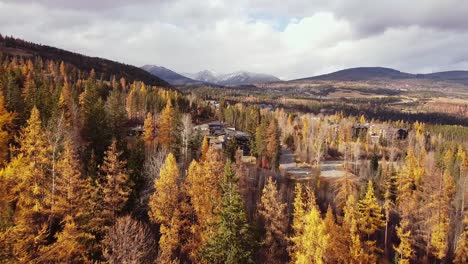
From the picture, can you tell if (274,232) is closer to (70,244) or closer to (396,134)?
(70,244)

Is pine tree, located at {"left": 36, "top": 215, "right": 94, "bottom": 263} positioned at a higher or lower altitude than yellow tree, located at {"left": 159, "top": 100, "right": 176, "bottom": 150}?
lower

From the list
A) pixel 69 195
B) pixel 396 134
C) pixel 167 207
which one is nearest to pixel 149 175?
pixel 167 207

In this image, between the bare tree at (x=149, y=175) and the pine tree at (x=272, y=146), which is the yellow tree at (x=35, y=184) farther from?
the pine tree at (x=272, y=146)

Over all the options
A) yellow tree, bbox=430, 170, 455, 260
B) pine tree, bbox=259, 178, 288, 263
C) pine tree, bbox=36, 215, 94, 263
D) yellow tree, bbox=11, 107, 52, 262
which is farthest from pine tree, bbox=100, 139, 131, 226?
yellow tree, bbox=430, 170, 455, 260

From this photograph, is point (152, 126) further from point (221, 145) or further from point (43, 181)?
point (43, 181)

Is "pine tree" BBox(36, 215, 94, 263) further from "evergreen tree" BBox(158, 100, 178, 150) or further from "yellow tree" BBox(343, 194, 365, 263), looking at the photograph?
"evergreen tree" BBox(158, 100, 178, 150)

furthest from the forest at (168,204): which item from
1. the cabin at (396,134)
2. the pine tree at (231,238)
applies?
the cabin at (396,134)

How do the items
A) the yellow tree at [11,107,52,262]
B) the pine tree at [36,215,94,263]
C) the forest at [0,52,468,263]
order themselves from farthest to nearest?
1. the forest at [0,52,468,263]
2. the yellow tree at [11,107,52,262]
3. the pine tree at [36,215,94,263]

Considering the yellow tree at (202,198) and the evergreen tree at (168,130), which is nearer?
the yellow tree at (202,198)
